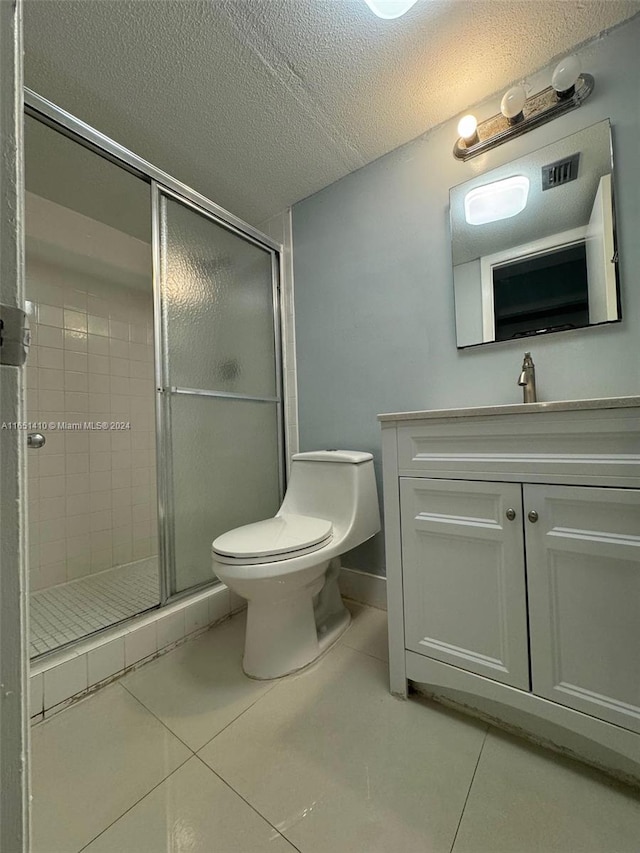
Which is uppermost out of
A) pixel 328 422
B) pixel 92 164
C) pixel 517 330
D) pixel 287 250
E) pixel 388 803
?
pixel 92 164

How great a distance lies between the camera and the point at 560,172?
3.86ft

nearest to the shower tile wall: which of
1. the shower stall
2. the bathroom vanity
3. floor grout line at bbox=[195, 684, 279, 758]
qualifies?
the shower stall

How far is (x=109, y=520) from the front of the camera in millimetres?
2029

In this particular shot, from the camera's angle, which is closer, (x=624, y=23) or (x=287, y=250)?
(x=624, y=23)

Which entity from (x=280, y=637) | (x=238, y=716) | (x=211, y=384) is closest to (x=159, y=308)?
(x=211, y=384)

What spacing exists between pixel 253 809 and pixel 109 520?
1.74 metres

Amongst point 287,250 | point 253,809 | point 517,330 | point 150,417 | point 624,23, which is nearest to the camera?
point 253,809

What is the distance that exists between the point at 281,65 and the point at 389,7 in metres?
0.39

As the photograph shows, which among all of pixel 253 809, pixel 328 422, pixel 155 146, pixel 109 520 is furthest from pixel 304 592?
pixel 155 146

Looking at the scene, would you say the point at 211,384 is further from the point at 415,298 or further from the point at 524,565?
the point at 524,565

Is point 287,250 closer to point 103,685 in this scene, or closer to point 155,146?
point 155,146

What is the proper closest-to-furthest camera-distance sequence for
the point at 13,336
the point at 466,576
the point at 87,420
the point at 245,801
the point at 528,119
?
the point at 13,336
the point at 245,801
the point at 466,576
the point at 528,119
the point at 87,420

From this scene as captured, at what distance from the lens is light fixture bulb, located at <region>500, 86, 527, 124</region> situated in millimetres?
1188

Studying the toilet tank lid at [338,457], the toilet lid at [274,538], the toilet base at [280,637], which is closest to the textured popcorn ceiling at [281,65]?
the toilet tank lid at [338,457]
